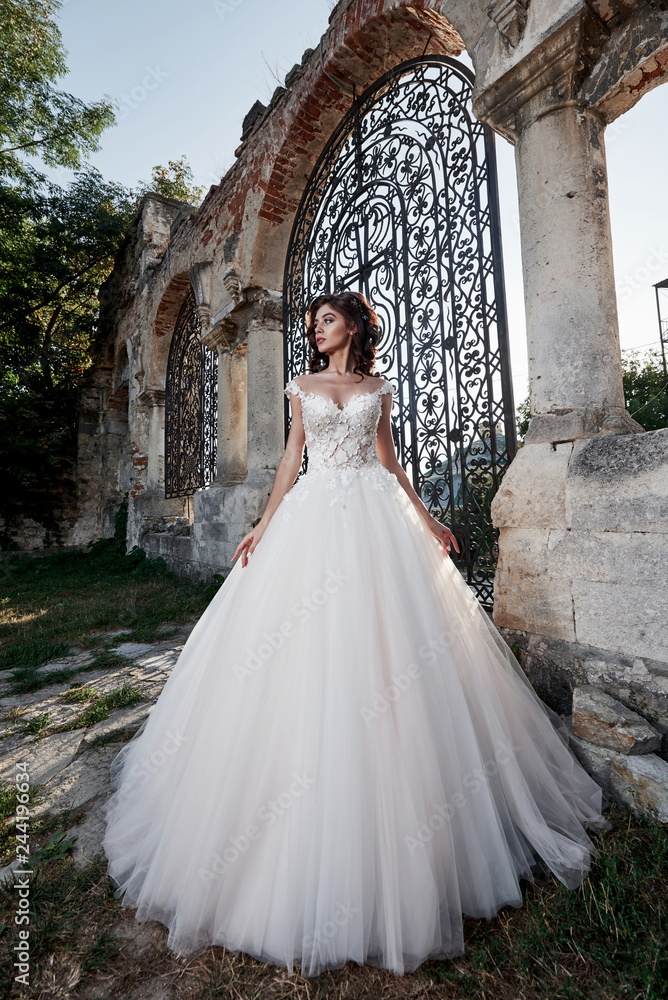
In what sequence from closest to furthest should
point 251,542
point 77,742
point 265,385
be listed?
point 251,542 < point 77,742 < point 265,385

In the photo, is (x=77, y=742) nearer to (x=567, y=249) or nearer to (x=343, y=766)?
(x=343, y=766)

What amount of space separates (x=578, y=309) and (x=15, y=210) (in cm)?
1216

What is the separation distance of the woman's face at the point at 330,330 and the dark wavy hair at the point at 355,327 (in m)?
0.02

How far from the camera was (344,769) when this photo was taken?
1246 millimetres

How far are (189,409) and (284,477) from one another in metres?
6.40

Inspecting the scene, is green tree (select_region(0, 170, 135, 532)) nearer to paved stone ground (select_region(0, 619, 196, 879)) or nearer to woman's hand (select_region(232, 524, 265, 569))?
paved stone ground (select_region(0, 619, 196, 879))

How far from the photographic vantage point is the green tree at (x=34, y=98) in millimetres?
9891

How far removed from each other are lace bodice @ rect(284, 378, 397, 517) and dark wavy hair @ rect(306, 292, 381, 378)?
273 millimetres

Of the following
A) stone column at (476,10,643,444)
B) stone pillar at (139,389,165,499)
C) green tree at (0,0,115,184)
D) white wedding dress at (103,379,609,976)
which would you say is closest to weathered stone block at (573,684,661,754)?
white wedding dress at (103,379,609,976)

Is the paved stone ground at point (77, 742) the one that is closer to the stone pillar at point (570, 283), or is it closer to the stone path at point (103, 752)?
the stone path at point (103, 752)

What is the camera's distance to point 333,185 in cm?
470

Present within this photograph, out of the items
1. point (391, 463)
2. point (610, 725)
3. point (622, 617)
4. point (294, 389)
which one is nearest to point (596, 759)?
point (610, 725)

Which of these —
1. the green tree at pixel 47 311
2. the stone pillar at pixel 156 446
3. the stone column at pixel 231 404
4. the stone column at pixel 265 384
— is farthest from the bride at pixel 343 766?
the green tree at pixel 47 311

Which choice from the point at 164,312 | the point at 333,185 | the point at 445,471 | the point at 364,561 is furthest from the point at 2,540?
the point at 364,561
